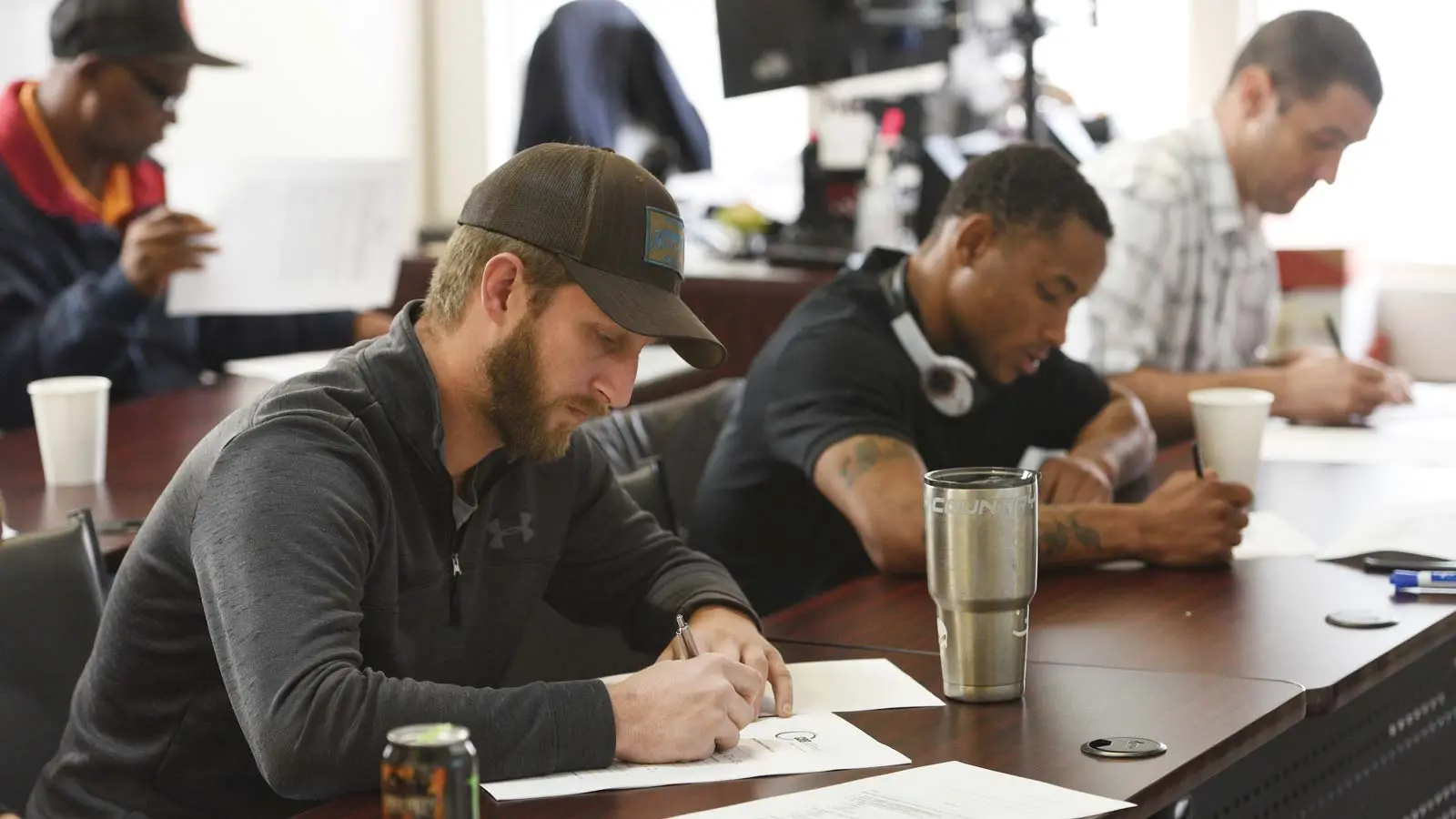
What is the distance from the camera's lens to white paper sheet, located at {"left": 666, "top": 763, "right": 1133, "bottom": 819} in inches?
45.4

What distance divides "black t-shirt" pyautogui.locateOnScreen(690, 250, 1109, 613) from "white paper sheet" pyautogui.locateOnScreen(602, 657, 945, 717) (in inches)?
19.6

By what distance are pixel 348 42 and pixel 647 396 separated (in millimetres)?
2835

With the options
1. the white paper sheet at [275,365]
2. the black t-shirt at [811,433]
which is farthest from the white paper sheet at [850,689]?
the white paper sheet at [275,365]

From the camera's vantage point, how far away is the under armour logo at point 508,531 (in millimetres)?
1631

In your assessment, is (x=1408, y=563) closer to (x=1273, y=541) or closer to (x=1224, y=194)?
(x=1273, y=541)

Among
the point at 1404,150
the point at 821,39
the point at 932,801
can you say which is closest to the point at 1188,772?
the point at 932,801

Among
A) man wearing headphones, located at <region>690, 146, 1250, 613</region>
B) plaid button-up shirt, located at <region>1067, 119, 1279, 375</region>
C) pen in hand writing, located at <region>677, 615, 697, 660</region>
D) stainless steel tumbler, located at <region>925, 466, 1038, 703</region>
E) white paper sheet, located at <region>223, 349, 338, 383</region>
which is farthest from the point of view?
white paper sheet, located at <region>223, 349, 338, 383</region>

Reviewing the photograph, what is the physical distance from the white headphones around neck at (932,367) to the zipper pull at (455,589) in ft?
2.72

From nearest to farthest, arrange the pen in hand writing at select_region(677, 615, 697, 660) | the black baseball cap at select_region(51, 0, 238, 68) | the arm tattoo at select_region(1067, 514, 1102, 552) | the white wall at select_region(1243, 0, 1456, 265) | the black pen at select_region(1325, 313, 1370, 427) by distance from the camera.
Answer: the pen in hand writing at select_region(677, 615, 697, 660) < the arm tattoo at select_region(1067, 514, 1102, 552) < the black pen at select_region(1325, 313, 1370, 427) < the black baseball cap at select_region(51, 0, 238, 68) < the white wall at select_region(1243, 0, 1456, 265)

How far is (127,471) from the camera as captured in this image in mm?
2438

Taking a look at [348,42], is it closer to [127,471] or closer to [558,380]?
[127,471]

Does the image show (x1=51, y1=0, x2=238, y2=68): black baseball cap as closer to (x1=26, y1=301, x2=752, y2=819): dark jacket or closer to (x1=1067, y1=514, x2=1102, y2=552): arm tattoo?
(x1=26, y1=301, x2=752, y2=819): dark jacket

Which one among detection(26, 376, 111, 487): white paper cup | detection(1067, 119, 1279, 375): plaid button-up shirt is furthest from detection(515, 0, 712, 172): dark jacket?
detection(26, 376, 111, 487): white paper cup

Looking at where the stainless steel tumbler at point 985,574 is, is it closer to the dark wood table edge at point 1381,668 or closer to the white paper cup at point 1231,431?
the dark wood table edge at point 1381,668
